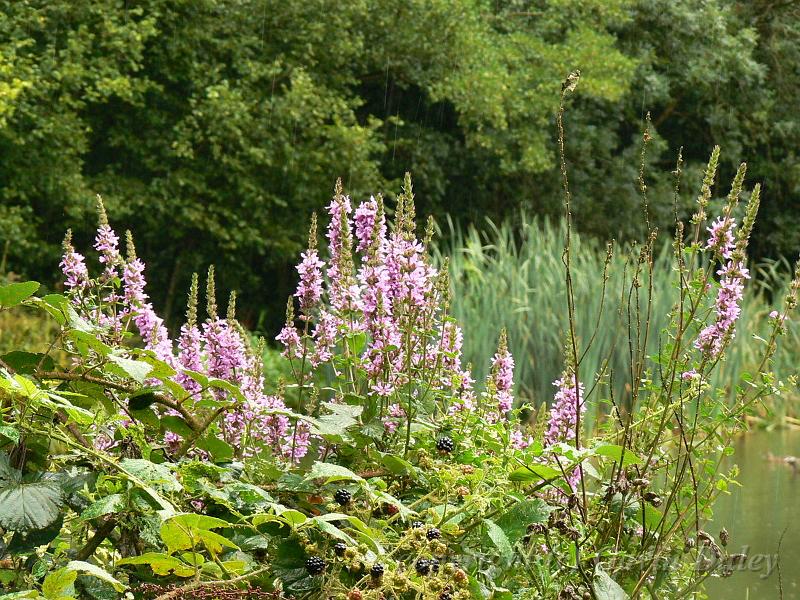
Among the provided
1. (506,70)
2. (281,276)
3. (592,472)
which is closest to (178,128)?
(281,276)

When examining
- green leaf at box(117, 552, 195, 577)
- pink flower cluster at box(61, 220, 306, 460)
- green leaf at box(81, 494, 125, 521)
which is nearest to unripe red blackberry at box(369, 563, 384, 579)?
green leaf at box(117, 552, 195, 577)

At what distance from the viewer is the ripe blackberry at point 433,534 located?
63.1 inches

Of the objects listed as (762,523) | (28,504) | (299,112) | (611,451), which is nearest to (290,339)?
(611,451)

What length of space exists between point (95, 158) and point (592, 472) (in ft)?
43.8

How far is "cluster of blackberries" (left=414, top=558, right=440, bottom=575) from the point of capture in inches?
59.8

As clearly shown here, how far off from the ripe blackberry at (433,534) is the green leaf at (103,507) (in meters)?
0.44

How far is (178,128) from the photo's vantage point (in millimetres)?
13039

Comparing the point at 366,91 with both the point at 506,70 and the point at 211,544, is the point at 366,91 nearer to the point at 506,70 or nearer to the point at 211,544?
the point at 506,70

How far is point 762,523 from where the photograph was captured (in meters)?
4.98

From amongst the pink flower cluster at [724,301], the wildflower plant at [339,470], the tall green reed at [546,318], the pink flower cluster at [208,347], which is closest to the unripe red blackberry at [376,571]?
the wildflower plant at [339,470]

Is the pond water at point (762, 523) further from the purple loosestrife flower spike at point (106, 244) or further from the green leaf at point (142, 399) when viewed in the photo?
the purple loosestrife flower spike at point (106, 244)

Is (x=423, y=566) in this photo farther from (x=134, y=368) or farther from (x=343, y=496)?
(x=134, y=368)

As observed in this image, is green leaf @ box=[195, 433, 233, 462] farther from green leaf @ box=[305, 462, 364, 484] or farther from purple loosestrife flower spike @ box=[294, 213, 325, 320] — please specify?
purple loosestrife flower spike @ box=[294, 213, 325, 320]

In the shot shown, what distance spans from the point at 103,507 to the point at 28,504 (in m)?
0.09
